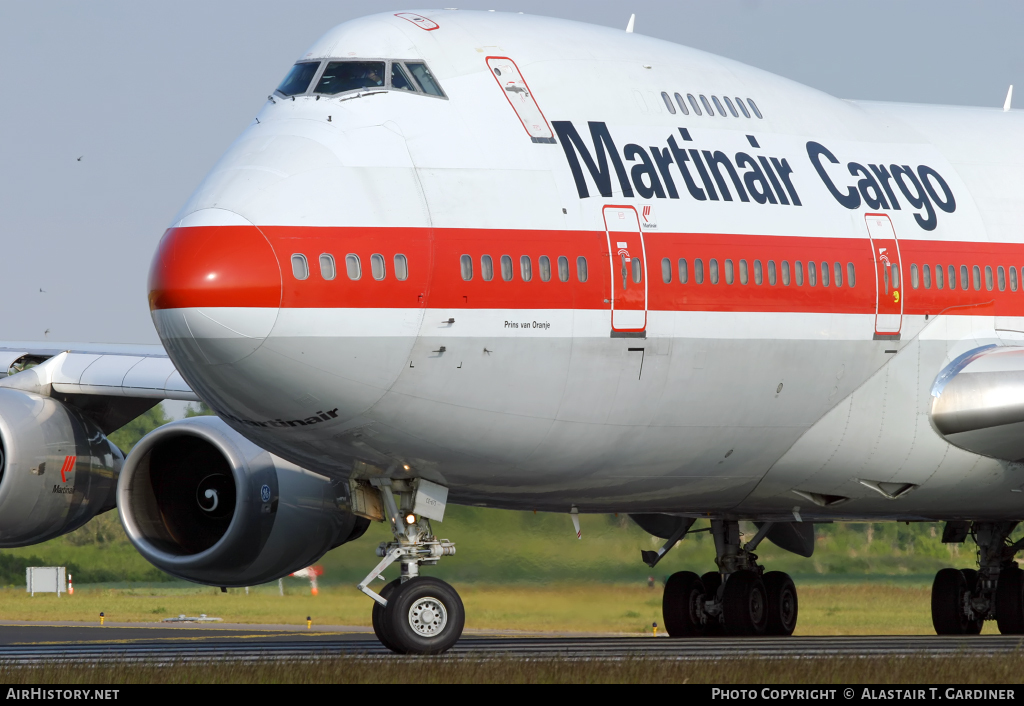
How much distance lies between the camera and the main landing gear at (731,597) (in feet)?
72.7

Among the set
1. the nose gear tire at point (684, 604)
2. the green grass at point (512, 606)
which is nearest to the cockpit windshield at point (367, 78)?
the nose gear tire at point (684, 604)

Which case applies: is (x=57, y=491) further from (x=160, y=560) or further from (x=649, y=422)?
(x=649, y=422)

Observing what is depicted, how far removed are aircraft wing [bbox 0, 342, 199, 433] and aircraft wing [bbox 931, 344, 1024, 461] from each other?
8644 millimetres

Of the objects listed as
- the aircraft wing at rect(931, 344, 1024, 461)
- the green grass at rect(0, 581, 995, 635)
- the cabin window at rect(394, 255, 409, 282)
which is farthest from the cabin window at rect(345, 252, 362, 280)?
the green grass at rect(0, 581, 995, 635)

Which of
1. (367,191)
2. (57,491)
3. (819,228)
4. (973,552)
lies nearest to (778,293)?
(819,228)

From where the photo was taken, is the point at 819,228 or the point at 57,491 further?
the point at 57,491

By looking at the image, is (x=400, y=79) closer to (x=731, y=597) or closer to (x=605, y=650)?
(x=605, y=650)

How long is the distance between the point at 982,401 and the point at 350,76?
775 centimetres

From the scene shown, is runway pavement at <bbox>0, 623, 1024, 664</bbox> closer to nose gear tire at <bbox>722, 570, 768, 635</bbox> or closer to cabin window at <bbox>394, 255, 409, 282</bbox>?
nose gear tire at <bbox>722, 570, 768, 635</bbox>

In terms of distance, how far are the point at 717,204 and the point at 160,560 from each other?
24.5ft

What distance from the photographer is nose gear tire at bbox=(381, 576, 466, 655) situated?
602 inches

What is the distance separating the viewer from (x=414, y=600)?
15.4 m

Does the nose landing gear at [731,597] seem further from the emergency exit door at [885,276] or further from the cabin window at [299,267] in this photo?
the cabin window at [299,267]

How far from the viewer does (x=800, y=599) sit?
28469mm
